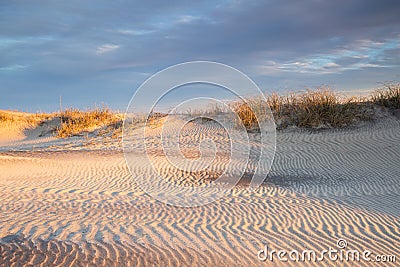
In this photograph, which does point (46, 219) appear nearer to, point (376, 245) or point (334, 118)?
point (376, 245)

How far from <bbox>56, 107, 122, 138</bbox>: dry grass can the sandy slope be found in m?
8.10

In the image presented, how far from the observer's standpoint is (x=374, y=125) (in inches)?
736

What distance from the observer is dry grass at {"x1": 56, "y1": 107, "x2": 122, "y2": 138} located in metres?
21.6

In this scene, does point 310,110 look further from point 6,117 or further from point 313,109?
point 6,117

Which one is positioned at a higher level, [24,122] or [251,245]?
[24,122]

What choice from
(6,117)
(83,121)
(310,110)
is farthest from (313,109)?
(6,117)

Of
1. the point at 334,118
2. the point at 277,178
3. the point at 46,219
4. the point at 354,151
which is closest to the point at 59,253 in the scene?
the point at 46,219

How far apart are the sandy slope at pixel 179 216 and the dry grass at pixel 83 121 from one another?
8.10 metres

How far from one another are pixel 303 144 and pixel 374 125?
14.0ft

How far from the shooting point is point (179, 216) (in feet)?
24.2

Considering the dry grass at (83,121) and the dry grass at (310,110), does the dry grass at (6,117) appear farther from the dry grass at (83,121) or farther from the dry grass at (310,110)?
the dry grass at (310,110)

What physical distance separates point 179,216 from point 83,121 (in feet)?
55.0

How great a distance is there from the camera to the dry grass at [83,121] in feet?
70.7

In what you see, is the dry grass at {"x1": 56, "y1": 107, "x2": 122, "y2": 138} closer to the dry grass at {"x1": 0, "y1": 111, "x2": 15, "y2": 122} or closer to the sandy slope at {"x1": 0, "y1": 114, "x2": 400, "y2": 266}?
the dry grass at {"x1": 0, "y1": 111, "x2": 15, "y2": 122}
